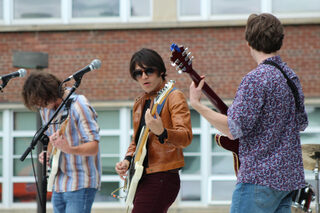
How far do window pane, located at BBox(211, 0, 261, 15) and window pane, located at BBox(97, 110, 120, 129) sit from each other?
235cm

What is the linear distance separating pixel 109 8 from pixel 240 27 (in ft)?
7.30

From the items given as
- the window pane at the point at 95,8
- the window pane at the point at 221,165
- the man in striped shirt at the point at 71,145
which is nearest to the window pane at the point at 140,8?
the window pane at the point at 95,8

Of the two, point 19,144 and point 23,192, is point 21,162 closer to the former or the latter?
point 19,144

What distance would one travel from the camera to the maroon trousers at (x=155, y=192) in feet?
10.6

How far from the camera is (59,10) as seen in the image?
9.60 m

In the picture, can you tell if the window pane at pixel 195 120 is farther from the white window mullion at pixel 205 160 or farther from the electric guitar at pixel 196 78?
the electric guitar at pixel 196 78

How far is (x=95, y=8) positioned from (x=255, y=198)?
7430 millimetres

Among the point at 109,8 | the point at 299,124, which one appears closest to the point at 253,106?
the point at 299,124

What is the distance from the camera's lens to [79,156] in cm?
388

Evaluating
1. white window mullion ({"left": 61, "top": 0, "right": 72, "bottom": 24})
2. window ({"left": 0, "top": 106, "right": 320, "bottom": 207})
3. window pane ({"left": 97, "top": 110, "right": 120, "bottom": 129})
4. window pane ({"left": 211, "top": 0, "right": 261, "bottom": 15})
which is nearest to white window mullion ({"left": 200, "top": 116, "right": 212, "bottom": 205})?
window ({"left": 0, "top": 106, "right": 320, "bottom": 207})

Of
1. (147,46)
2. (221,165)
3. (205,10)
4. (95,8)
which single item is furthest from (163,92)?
(95,8)

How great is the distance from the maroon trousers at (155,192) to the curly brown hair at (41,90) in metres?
1.00

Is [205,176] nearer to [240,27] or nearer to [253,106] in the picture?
[240,27]

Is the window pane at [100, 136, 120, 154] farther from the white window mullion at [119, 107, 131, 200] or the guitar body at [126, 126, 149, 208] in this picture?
the guitar body at [126, 126, 149, 208]
